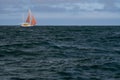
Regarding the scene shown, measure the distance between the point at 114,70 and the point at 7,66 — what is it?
778 centimetres

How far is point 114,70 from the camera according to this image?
864 inches

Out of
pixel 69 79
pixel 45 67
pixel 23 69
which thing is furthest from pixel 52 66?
pixel 69 79

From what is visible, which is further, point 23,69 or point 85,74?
point 23,69

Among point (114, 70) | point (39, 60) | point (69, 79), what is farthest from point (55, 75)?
A: point (39, 60)

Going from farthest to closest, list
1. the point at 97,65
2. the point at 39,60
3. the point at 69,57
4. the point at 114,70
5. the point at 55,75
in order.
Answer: the point at 69,57
the point at 39,60
the point at 97,65
the point at 114,70
the point at 55,75

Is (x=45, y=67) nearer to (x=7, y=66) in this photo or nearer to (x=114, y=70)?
(x=7, y=66)

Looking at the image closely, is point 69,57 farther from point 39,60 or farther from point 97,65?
point 97,65

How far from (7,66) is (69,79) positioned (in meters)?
6.07

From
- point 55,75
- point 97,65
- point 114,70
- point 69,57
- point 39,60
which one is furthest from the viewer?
point 69,57

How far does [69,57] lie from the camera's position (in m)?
28.5

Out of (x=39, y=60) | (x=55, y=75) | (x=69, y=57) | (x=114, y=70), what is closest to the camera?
(x=55, y=75)

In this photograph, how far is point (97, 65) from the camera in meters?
23.4

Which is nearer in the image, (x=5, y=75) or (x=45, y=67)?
(x=5, y=75)

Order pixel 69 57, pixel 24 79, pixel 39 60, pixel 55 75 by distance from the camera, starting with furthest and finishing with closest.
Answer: pixel 69 57 < pixel 39 60 < pixel 55 75 < pixel 24 79
